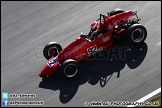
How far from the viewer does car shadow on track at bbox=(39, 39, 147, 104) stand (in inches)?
424

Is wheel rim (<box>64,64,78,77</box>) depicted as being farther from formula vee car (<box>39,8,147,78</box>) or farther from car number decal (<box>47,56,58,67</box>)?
car number decal (<box>47,56,58,67</box>)

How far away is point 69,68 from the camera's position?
10820 mm

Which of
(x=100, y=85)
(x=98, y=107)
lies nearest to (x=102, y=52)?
(x=100, y=85)

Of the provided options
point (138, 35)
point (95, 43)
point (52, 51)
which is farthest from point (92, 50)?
point (138, 35)

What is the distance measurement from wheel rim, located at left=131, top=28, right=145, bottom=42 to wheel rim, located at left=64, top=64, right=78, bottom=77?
2.80 m

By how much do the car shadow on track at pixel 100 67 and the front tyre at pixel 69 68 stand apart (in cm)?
22

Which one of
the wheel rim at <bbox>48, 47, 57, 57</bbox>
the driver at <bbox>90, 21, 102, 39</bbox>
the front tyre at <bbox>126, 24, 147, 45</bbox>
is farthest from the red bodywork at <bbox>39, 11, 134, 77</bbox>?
the front tyre at <bbox>126, 24, 147, 45</bbox>

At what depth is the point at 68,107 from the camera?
33.4 ft

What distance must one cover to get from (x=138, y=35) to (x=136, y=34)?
0.40 feet

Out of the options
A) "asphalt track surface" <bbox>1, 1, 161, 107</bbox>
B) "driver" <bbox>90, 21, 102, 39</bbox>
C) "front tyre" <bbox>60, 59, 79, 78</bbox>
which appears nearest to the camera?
"asphalt track surface" <bbox>1, 1, 161, 107</bbox>

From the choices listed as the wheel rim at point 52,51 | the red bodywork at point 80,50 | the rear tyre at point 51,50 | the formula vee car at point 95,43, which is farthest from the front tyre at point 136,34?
the wheel rim at point 52,51

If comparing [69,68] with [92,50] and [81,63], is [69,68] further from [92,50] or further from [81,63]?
[92,50]

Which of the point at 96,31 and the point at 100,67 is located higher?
the point at 96,31

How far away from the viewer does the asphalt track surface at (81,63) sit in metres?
10.4
